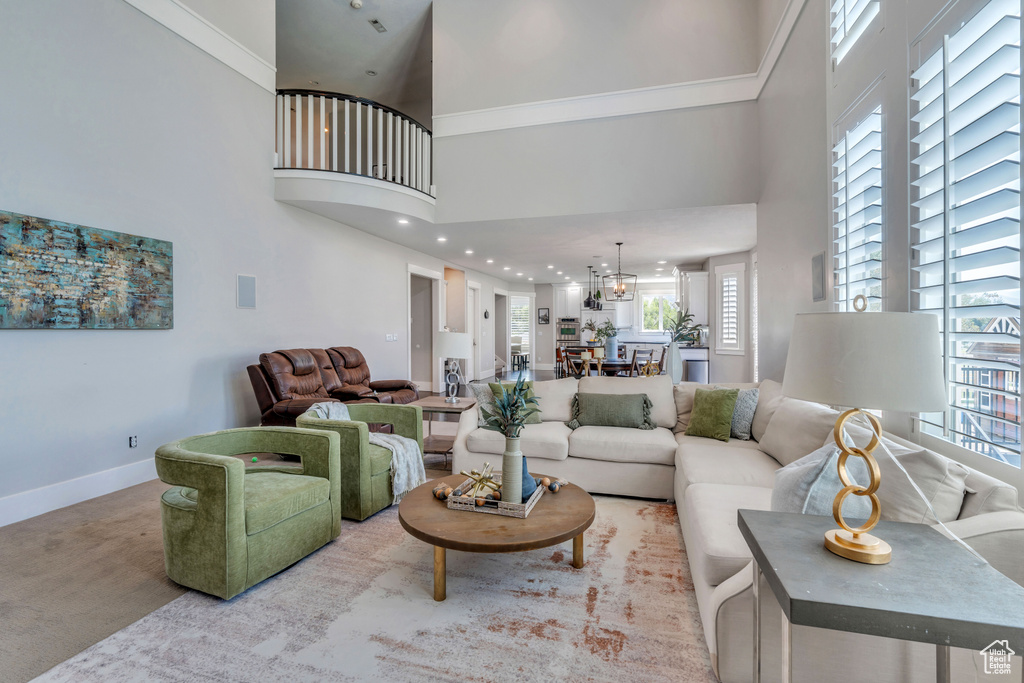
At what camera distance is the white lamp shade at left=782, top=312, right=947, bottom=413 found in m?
1.12

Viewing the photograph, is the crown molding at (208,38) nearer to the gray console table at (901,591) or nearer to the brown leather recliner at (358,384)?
the brown leather recliner at (358,384)

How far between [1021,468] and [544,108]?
5.21 m

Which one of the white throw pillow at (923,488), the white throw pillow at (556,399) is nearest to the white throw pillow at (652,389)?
the white throw pillow at (556,399)

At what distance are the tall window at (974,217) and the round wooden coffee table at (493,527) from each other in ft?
4.86

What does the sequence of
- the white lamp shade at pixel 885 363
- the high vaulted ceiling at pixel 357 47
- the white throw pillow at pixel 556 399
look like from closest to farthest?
1. the white lamp shade at pixel 885 363
2. the white throw pillow at pixel 556 399
3. the high vaulted ceiling at pixel 357 47

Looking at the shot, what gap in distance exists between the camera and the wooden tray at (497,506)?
216 cm

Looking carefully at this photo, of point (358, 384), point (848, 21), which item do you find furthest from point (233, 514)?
point (848, 21)

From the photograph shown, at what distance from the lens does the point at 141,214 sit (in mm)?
3691

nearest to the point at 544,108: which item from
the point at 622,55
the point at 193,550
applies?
the point at 622,55

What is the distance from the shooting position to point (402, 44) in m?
6.48

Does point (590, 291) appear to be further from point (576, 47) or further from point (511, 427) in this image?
point (511, 427)

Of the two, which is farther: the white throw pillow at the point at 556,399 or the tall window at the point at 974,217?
the white throw pillow at the point at 556,399

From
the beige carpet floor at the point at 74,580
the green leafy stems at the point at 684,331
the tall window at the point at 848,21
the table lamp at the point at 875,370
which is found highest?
the tall window at the point at 848,21

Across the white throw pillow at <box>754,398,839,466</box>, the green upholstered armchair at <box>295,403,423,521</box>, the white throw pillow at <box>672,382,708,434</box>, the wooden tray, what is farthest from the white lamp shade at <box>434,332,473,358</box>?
the white throw pillow at <box>754,398,839,466</box>
